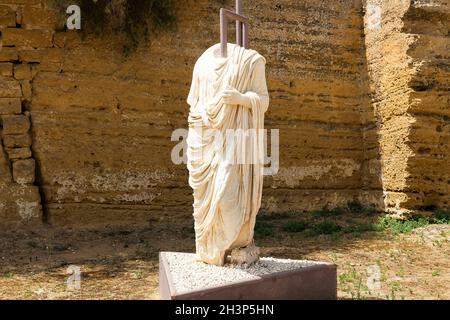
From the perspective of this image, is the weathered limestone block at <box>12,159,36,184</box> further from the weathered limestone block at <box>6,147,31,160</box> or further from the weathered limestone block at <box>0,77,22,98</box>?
the weathered limestone block at <box>0,77,22,98</box>

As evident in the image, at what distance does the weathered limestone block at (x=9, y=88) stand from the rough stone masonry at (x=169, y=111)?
0.7 inches

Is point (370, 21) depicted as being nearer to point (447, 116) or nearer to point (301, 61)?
point (301, 61)

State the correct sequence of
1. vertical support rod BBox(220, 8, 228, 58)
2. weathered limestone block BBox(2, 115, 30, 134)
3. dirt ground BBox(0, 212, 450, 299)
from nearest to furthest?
vertical support rod BBox(220, 8, 228, 58)
dirt ground BBox(0, 212, 450, 299)
weathered limestone block BBox(2, 115, 30, 134)

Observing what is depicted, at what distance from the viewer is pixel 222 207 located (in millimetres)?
4504

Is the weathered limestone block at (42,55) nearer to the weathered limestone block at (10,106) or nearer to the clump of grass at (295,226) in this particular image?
the weathered limestone block at (10,106)

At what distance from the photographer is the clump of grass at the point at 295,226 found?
28.9ft

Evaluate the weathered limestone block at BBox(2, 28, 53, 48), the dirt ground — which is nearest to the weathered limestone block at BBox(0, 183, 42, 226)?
the dirt ground

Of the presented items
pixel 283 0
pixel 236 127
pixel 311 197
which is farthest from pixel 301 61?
pixel 236 127

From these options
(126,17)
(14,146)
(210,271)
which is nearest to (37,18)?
(126,17)

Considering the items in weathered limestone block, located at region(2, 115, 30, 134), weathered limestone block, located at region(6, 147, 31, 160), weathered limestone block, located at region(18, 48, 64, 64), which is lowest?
weathered limestone block, located at region(6, 147, 31, 160)

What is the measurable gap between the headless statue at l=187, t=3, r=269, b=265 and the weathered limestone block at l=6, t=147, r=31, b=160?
5.07 meters

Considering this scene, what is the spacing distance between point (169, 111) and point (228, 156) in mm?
5081

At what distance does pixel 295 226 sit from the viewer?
29.1ft

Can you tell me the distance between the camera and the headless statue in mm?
4523
